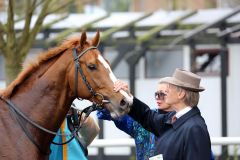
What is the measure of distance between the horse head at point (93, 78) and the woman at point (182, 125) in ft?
0.26

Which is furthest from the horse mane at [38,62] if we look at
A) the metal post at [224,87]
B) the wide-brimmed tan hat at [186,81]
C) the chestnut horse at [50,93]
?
the metal post at [224,87]

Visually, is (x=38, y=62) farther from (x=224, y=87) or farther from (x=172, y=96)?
(x=224, y=87)

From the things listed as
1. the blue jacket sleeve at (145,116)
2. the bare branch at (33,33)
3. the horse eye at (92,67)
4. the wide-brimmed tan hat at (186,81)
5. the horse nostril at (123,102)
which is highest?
the bare branch at (33,33)

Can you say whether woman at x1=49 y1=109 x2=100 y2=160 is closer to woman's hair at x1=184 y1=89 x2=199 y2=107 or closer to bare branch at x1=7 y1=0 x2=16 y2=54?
woman's hair at x1=184 y1=89 x2=199 y2=107

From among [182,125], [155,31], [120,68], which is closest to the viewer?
[182,125]

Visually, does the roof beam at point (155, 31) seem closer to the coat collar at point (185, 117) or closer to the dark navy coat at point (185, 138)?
the dark navy coat at point (185, 138)

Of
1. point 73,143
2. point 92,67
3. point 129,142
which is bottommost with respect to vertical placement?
point 129,142

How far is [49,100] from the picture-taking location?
205 inches

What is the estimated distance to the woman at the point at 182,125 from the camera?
4.43 metres

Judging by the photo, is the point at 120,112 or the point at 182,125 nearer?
the point at 182,125

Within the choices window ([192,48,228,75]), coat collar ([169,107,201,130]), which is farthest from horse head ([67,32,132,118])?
window ([192,48,228,75])

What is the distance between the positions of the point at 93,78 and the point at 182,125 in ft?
2.80

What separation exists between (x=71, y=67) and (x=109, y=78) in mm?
310

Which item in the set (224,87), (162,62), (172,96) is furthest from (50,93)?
(162,62)
